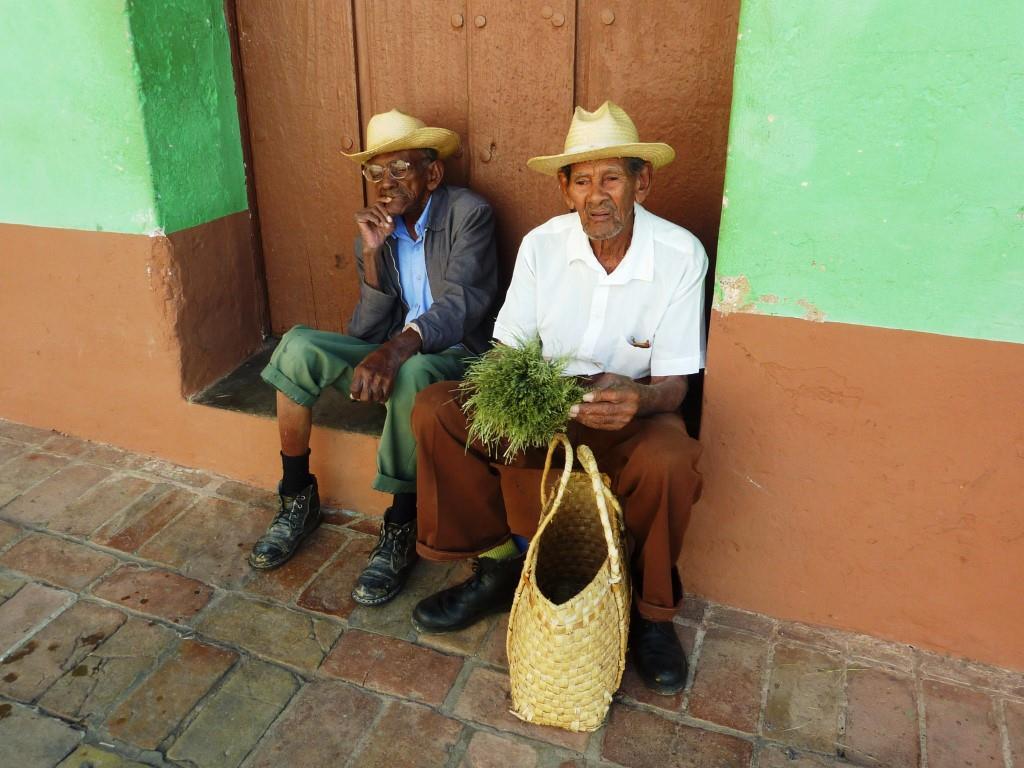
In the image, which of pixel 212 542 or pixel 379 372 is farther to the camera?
pixel 212 542

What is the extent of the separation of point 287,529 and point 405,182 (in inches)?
53.4

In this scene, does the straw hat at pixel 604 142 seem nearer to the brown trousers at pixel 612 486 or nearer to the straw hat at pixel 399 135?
the straw hat at pixel 399 135

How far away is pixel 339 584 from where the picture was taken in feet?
9.27

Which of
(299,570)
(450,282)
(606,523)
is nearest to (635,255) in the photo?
(450,282)

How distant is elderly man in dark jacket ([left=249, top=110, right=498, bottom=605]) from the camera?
2.74 m

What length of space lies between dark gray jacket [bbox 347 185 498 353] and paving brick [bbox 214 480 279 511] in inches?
31.7

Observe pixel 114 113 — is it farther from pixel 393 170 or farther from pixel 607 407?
pixel 607 407

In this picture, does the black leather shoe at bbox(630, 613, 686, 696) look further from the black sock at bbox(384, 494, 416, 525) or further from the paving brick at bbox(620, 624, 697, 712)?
the black sock at bbox(384, 494, 416, 525)

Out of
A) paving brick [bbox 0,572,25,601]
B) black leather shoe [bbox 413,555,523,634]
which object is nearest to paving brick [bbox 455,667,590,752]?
black leather shoe [bbox 413,555,523,634]

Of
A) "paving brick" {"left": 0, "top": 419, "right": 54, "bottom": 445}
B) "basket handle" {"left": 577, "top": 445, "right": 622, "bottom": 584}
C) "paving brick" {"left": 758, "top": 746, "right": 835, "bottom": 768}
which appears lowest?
"paving brick" {"left": 758, "top": 746, "right": 835, "bottom": 768}

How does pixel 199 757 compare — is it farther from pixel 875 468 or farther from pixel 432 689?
pixel 875 468

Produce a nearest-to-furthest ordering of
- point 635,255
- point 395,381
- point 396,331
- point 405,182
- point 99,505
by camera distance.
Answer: point 635,255
point 395,381
point 405,182
point 396,331
point 99,505

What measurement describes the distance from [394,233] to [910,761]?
2.38m

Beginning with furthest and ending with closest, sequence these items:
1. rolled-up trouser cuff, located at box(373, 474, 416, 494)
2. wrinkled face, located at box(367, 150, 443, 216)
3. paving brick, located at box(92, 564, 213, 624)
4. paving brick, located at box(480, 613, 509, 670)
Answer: wrinkled face, located at box(367, 150, 443, 216)
rolled-up trouser cuff, located at box(373, 474, 416, 494)
paving brick, located at box(92, 564, 213, 624)
paving brick, located at box(480, 613, 509, 670)
